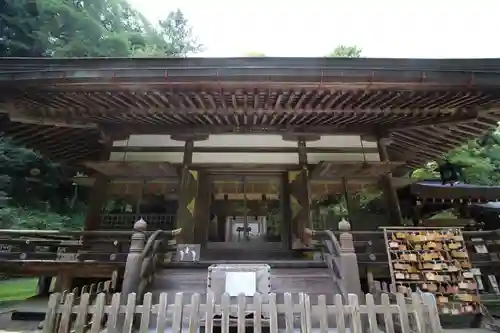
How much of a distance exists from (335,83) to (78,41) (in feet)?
51.4

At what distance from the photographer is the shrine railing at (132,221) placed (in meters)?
6.45

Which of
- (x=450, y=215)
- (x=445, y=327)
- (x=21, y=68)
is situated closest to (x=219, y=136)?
(x=21, y=68)

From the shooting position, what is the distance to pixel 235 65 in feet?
15.5

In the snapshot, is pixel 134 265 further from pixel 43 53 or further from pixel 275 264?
pixel 43 53

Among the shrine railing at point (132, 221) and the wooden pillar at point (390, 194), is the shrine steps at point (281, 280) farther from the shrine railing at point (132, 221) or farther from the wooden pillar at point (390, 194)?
the wooden pillar at point (390, 194)

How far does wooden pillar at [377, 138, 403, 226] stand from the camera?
626 centimetres

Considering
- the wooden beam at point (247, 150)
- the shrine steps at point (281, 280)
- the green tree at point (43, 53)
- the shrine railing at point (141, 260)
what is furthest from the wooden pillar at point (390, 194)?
the green tree at point (43, 53)

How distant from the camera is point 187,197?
20.4 ft

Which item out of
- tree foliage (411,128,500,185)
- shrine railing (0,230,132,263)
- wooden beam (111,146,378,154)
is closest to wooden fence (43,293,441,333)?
shrine railing (0,230,132,263)

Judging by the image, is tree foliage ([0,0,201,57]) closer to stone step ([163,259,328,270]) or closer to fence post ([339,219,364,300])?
stone step ([163,259,328,270])

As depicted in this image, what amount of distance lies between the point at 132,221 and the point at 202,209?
5.00ft

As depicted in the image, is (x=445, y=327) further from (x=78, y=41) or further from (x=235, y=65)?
(x=78, y=41)

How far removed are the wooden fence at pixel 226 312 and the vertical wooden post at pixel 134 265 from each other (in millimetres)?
870

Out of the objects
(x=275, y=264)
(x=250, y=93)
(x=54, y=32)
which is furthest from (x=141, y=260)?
(x=54, y=32)
